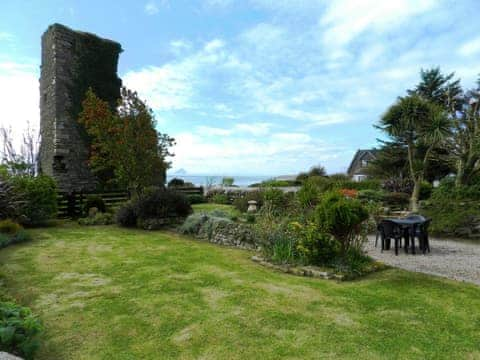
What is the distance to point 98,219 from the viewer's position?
33.9ft

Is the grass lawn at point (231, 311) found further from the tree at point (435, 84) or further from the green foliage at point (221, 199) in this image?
the tree at point (435, 84)

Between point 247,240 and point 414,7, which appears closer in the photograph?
point 247,240

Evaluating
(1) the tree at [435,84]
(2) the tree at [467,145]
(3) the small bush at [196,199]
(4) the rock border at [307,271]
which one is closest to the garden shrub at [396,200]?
(2) the tree at [467,145]

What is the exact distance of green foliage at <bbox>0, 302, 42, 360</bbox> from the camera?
2.13 meters

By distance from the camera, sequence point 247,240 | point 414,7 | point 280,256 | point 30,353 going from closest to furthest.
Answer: point 30,353 → point 280,256 → point 247,240 → point 414,7

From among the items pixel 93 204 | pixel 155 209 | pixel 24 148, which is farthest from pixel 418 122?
pixel 24 148

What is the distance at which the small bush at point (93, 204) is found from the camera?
11156mm

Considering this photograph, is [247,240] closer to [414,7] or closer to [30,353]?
[30,353]

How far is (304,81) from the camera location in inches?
469

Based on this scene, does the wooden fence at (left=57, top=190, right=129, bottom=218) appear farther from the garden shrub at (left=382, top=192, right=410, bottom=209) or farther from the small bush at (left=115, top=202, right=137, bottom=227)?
the garden shrub at (left=382, top=192, right=410, bottom=209)

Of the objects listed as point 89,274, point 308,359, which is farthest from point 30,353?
point 89,274

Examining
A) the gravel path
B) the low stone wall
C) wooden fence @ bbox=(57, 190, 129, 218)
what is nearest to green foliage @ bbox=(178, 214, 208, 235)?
the low stone wall

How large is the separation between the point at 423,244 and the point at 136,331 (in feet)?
19.2

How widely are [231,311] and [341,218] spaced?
234 centimetres
